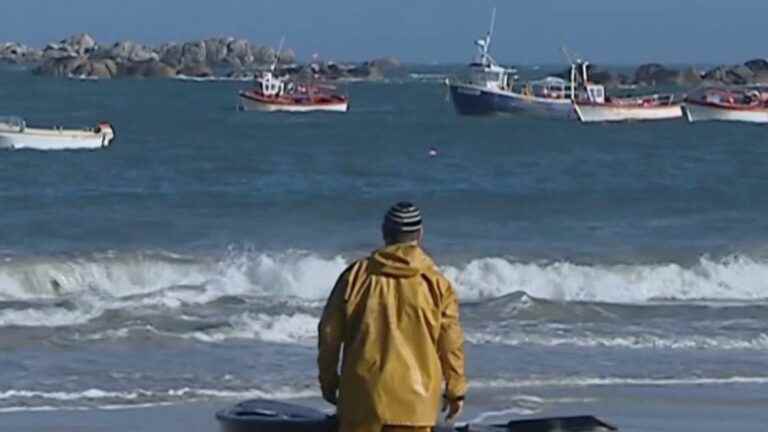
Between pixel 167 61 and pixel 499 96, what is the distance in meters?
96.9

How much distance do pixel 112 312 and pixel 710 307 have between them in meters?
6.36

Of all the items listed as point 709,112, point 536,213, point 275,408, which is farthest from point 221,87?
point 275,408

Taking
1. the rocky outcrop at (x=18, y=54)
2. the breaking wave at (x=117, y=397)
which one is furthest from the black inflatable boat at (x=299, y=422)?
the rocky outcrop at (x=18, y=54)

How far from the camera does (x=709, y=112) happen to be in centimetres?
7012

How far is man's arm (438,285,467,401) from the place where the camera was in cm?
737

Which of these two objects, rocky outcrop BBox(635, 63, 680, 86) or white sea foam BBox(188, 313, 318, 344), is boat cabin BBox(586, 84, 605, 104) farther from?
rocky outcrop BBox(635, 63, 680, 86)

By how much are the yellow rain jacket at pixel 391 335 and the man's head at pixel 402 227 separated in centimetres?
3

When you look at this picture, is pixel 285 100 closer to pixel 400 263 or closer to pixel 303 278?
pixel 303 278

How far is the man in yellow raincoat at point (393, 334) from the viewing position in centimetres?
732

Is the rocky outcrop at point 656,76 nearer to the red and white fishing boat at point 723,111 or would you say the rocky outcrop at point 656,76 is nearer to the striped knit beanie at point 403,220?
the red and white fishing boat at point 723,111

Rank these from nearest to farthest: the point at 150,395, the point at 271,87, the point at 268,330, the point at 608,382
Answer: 1. the point at 150,395
2. the point at 608,382
3. the point at 268,330
4. the point at 271,87

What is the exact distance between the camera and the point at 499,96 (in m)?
70.0

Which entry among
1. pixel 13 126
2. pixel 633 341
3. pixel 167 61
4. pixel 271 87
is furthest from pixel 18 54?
pixel 633 341

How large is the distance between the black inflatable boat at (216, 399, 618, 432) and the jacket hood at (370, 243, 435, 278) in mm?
1388
